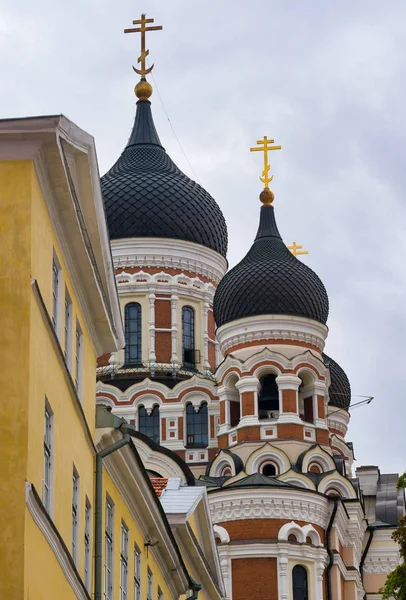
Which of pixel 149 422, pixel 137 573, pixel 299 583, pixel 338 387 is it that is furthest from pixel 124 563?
pixel 338 387

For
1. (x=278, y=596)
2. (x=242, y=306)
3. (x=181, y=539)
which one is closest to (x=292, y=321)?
(x=242, y=306)

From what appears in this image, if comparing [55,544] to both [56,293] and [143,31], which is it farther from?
[143,31]

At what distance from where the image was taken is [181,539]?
846 inches

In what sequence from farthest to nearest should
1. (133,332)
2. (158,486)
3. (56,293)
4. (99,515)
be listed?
(133,332)
(158,486)
(99,515)
(56,293)

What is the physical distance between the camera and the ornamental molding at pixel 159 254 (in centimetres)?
4503

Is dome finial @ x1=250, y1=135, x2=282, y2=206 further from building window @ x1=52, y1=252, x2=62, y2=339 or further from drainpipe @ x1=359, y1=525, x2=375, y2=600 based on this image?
building window @ x1=52, y1=252, x2=62, y2=339

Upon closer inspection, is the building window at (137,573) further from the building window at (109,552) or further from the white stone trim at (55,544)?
the white stone trim at (55,544)

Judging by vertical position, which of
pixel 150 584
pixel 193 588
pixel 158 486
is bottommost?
pixel 150 584

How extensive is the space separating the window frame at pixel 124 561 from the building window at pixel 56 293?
4.34 meters

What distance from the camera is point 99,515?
14.5m

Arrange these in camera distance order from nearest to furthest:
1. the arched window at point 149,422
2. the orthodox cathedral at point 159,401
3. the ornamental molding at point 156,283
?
1. the orthodox cathedral at point 159,401
2. the arched window at point 149,422
3. the ornamental molding at point 156,283

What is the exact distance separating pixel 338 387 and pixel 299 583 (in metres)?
11.8

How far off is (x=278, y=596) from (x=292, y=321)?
748 cm

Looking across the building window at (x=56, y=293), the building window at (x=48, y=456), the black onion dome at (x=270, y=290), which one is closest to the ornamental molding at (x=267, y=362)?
the black onion dome at (x=270, y=290)
